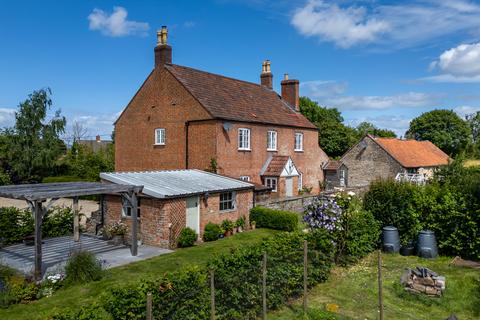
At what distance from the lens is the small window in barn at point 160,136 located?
28062mm

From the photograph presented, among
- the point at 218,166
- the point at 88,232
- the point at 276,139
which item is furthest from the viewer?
the point at 276,139

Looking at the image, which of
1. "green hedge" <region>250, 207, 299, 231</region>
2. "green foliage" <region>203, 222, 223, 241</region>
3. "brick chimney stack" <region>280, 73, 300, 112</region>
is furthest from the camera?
"brick chimney stack" <region>280, 73, 300, 112</region>

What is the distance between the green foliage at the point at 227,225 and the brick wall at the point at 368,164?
882 inches

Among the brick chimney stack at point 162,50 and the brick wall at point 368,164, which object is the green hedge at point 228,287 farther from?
the brick wall at point 368,164

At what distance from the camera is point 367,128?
88.0m

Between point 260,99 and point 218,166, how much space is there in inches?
401

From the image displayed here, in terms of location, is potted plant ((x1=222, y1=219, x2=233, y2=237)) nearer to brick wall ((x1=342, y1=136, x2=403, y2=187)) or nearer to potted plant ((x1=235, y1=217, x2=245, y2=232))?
potted plant ((x1=235, y1=217, x2=245, y2=232))

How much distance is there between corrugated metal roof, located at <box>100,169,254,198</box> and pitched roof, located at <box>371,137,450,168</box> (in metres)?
23.7

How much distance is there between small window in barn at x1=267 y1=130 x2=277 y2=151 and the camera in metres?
30.2

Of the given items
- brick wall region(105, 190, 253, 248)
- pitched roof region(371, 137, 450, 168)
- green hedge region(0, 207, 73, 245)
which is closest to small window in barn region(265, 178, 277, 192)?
brick wall region(105, 190, 253, 248)

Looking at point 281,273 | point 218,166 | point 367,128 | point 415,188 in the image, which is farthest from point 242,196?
point 367,128

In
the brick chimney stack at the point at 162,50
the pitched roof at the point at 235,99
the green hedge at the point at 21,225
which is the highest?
the brick chimney stack at the point at 162,50

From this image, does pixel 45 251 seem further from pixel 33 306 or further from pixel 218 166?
pixel 218 166

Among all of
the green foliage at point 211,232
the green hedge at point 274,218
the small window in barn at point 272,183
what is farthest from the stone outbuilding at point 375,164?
the green foliage at point 211,232
